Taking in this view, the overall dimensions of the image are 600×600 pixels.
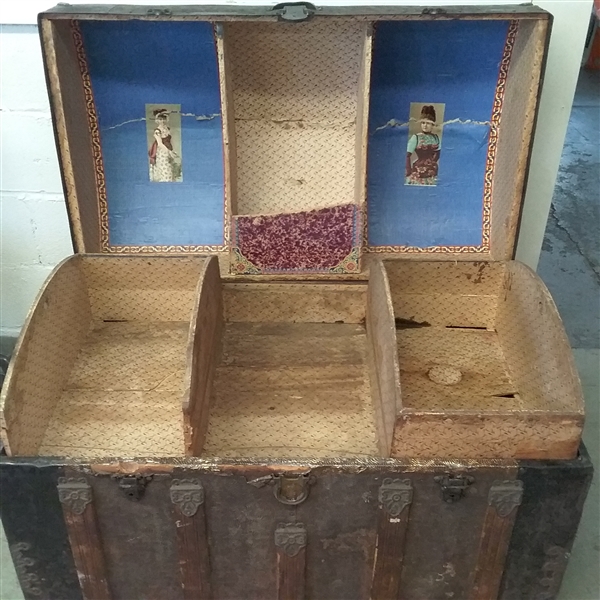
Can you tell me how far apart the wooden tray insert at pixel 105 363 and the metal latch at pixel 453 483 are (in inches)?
20.2

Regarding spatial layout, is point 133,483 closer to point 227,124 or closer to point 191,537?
point 191,537

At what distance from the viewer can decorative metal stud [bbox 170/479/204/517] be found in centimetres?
122

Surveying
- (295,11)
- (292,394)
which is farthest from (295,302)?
(295,11)

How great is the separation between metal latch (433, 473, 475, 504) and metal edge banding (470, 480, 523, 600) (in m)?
0.05

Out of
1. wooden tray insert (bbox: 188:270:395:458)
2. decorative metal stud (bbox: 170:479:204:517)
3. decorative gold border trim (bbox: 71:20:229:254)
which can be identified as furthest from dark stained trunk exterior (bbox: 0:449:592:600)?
decorative gold border trim (bbox: 71:20:229:254)

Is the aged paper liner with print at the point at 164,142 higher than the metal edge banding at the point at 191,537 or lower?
higher

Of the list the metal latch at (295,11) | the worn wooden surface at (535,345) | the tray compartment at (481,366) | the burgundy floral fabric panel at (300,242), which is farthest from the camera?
the burgundy floral fabric panel at (300,242)

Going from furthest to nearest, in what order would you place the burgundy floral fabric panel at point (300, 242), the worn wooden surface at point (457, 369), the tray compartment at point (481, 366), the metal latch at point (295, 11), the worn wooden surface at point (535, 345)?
the burgundy floral fabric panel at point (300, 242) < the worn wooden surface at point (457, 369) < the metal latch at point (295, 11) < the worn wooden surface at point (535, 345) < the tray compartment at point (481, 366)

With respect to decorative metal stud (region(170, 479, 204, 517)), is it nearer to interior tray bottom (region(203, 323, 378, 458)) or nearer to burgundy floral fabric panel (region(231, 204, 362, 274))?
interior tray bottom (region(203, 323, 378, 458))

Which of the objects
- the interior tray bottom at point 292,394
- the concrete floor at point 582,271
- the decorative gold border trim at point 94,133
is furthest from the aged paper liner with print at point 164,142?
the concrete floor at point 582,271

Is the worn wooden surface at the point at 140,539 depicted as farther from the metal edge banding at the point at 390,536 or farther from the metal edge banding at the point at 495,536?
the metal edge banding at the point at 495,536

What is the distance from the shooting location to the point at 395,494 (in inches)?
48.1

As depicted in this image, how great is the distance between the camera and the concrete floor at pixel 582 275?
1660mm

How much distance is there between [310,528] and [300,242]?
0.71 metres
